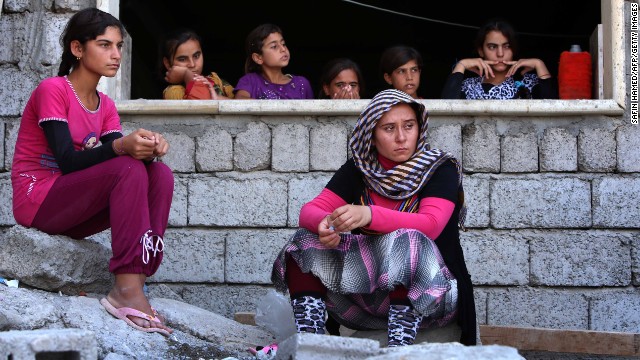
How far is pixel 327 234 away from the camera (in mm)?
3926

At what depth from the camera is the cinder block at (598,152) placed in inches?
224

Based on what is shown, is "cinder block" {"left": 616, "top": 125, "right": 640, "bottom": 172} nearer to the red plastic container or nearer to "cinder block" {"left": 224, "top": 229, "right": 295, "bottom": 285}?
the red plastic container

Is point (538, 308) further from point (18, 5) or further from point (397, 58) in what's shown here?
point (18, 5)

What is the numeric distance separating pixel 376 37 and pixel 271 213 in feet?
17.9

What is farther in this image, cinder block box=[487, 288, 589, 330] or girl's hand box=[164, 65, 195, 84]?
girl's hand box=[164, 65, 195, 84]

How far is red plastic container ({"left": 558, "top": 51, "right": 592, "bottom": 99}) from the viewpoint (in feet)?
19.6

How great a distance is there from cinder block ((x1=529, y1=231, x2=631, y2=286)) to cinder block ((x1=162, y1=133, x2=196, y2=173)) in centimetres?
199

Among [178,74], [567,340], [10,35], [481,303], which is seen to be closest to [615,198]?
[481,303]

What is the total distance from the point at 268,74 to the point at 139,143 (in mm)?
2083

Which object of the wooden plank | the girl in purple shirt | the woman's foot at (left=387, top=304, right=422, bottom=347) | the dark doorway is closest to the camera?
the woman's foot at (left=387, top=304, right=422, bottom=347)

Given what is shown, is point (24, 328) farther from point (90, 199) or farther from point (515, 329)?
point (515, 329)

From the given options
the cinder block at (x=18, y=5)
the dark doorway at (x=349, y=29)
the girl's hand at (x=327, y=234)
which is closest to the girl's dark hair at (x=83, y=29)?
the cinder block at (x=18, y=5)

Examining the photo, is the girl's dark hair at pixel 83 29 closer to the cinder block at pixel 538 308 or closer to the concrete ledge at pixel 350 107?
the concrete ledge at pixel 350 107

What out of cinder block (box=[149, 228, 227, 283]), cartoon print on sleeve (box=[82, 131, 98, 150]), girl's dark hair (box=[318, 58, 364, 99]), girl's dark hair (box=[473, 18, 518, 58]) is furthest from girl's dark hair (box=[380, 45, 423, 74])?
cartoon print on sleeve (box=[82, 131, 98, 150])
